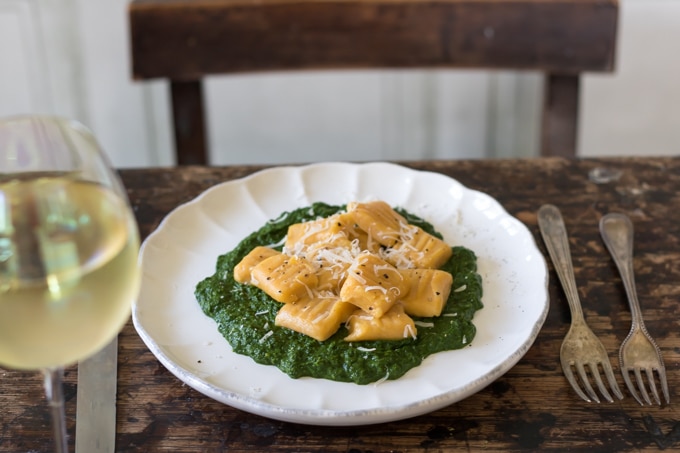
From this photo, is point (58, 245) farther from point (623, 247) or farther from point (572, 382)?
point (623, 247)

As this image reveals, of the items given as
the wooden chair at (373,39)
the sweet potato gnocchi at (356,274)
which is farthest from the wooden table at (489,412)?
the wooden chair at (373,39)

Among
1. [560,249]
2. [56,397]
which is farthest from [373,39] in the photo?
[56,397]

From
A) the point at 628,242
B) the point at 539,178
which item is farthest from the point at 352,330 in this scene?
the point at 539,178

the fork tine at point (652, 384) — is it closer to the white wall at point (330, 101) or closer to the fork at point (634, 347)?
the fork at point (634, 347)

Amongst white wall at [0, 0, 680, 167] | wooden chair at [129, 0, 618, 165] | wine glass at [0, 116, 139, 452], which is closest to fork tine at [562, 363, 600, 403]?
wine glass at [0, 116, 139, 452]

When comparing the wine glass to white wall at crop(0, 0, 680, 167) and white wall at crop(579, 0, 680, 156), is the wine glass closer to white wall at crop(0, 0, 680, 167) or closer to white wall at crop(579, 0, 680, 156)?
white wall at crop(0, 0, 680, 167)

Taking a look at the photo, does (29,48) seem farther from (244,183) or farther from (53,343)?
(53,343)
